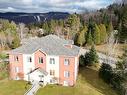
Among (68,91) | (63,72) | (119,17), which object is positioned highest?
(119,17)

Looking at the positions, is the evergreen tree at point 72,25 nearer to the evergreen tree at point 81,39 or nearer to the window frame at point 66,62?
the evergreen tree at point 81,39

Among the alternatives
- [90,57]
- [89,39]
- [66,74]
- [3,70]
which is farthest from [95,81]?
[89,39]

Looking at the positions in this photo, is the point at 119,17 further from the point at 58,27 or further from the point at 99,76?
the point at 99,76

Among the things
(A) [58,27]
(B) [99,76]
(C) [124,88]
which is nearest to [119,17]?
(A) [58,27]

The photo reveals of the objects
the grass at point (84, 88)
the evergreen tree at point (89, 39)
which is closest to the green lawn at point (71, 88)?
the grass at point (84, 88)

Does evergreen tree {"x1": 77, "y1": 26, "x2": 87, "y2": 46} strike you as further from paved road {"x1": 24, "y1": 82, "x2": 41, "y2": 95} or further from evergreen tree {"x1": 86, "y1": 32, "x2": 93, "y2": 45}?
paved road {"x1": 24, "y1": 82, "x2": 41, "y2": 95}
